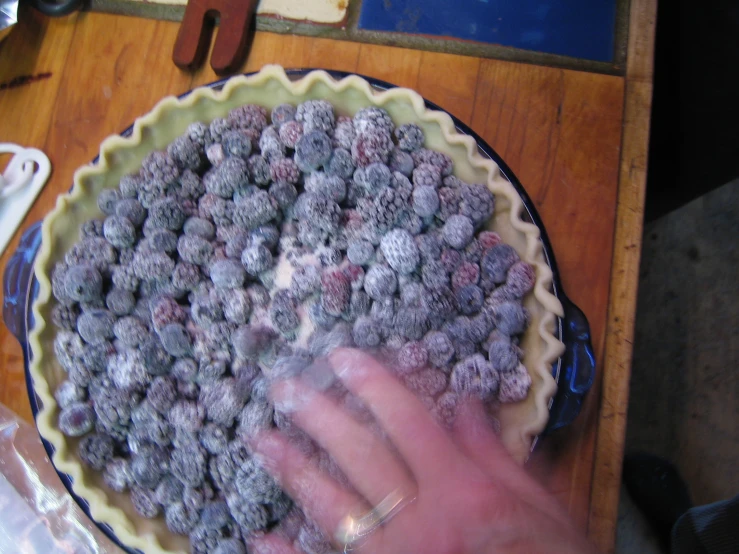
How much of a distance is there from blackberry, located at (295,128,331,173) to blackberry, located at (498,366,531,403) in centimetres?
30

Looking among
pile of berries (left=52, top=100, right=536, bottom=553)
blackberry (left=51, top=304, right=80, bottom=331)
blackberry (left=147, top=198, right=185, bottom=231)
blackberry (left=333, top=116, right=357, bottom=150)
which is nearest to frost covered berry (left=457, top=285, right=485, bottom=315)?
pile of berries (left=52, top=100, right=536, bottom=553)

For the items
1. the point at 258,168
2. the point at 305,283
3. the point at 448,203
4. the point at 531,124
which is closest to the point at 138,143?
the point at 258,168

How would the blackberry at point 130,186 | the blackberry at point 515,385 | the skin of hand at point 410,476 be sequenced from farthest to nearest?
the blackberry at point 130,186 → the blackberry at point 515,385 → the skin of hand at point 410,476

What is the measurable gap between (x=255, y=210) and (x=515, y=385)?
329 millimetres

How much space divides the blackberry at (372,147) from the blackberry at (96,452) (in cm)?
40

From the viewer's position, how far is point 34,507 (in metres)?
0.65

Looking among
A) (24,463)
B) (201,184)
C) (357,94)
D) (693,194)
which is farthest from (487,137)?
(24,463)

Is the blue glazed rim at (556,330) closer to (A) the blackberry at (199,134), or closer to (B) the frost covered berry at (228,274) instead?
Result: (A) the blackberry at (199,134)

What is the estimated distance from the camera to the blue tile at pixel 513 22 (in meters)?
0.71

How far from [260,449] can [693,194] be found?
3.04 ft

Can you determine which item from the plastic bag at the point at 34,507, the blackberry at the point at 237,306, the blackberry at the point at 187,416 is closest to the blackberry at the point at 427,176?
the blackberry at the point at 237,306

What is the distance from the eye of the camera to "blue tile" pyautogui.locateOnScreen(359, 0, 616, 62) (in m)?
0.71

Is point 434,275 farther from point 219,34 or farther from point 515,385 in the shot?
point 219,34

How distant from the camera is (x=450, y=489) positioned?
440 mm
